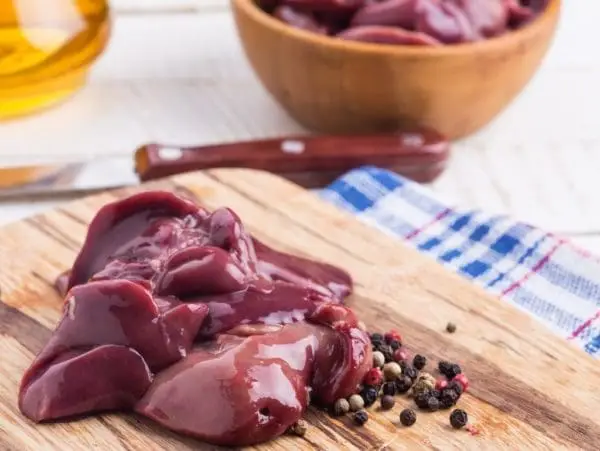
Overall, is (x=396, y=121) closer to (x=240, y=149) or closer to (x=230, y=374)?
(x=240, y=149)

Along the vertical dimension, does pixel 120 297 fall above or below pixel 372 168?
above

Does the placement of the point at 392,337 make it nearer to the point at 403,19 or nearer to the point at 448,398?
the point at 448,398

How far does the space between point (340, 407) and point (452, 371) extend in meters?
0.24

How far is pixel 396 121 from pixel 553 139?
0.55 meters

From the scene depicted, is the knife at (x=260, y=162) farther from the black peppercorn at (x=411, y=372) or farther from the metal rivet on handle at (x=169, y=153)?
the black peppercorn at (x=411, y=372)

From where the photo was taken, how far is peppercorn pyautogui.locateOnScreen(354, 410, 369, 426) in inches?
74.0

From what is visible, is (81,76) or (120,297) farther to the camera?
(81,76)

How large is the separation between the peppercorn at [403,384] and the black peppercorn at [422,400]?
0.11ft

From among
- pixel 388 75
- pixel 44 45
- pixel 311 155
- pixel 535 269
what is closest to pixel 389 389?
pixel 535 269

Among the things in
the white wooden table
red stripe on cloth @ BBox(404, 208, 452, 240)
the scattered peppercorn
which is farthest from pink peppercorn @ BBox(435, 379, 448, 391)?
the white wooden table

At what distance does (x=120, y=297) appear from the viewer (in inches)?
74.3

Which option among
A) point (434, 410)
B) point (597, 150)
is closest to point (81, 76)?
point (597, 150)

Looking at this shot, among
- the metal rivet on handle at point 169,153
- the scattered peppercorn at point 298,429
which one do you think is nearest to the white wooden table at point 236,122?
the metal rivet on handle at point 169,153

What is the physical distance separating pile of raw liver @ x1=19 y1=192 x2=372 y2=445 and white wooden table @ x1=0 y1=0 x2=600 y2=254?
0.85 meters
